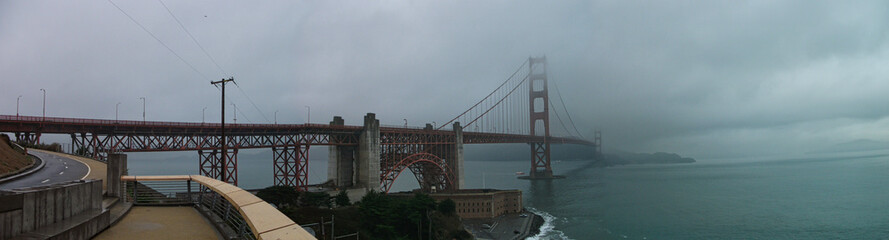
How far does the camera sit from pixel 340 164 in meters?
44.3

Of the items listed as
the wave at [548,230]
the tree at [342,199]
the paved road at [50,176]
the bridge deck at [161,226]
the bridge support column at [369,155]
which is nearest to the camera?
the bridge deck at [161,226]

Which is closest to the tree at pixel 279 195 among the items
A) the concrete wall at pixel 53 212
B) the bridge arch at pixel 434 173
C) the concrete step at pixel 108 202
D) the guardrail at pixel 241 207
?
the guardrail at pixel 241 207

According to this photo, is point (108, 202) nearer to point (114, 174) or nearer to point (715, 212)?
point (114, 174)

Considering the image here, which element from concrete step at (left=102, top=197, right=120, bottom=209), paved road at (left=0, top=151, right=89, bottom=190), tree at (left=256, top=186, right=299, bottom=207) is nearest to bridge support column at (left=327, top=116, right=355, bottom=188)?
tree at (left=256, top=186, right=299, bottom=207)

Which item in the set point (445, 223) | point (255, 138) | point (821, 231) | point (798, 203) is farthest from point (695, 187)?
point (255, 138)

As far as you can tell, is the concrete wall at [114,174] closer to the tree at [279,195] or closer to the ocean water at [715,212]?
the tree at [279,195]

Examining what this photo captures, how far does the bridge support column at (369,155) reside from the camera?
43406 millimetres

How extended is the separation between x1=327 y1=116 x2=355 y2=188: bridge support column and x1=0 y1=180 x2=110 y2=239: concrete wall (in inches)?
1406

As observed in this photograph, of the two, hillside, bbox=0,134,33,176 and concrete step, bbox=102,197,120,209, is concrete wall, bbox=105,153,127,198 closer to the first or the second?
concrete step, bbox=102,197,120,209

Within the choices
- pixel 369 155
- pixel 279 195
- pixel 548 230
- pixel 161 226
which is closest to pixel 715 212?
pixel 548 230

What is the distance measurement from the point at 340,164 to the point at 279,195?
12.0 m

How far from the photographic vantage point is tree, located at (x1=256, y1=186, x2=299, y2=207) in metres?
31.6

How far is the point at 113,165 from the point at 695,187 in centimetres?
9582

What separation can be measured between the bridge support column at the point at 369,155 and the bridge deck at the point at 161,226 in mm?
33662
